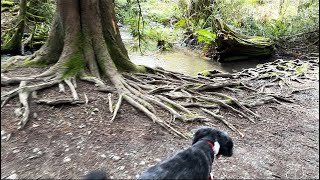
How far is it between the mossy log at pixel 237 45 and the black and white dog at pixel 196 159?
9.06 meters

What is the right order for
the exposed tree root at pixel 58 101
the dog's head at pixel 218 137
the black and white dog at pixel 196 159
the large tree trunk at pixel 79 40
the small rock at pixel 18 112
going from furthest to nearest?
the large tree trunk at pixel 79 40
the exposed tree root at pixel 58 101
the small rock at pixel 18 112
the dog's head at pixel 218 137
the black and white dog at pixel 196 159

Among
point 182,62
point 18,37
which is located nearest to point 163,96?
point 18,37

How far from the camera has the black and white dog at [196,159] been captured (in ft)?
8.79

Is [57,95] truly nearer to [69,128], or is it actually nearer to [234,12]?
[69,128]

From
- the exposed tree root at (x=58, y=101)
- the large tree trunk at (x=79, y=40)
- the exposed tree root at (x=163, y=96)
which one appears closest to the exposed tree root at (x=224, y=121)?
the exposed tree root at (x=163, y=96)

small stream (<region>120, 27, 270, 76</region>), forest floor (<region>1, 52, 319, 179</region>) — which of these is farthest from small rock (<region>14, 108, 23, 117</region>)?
small stream (<region>120, 27, 270, 76</region>)

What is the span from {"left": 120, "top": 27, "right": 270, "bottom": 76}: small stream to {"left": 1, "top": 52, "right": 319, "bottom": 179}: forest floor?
635 cm

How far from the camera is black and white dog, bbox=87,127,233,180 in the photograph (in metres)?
2.68

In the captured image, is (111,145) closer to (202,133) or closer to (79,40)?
(202,133)

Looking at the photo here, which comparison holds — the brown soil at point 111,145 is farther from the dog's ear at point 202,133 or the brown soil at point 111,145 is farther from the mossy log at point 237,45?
the mossy log at point 237,45

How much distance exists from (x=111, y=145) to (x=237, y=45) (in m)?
9.20

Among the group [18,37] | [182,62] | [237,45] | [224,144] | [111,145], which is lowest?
[182,62]

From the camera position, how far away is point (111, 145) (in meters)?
4.05

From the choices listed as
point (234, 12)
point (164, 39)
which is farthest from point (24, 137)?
point (234, 12)
